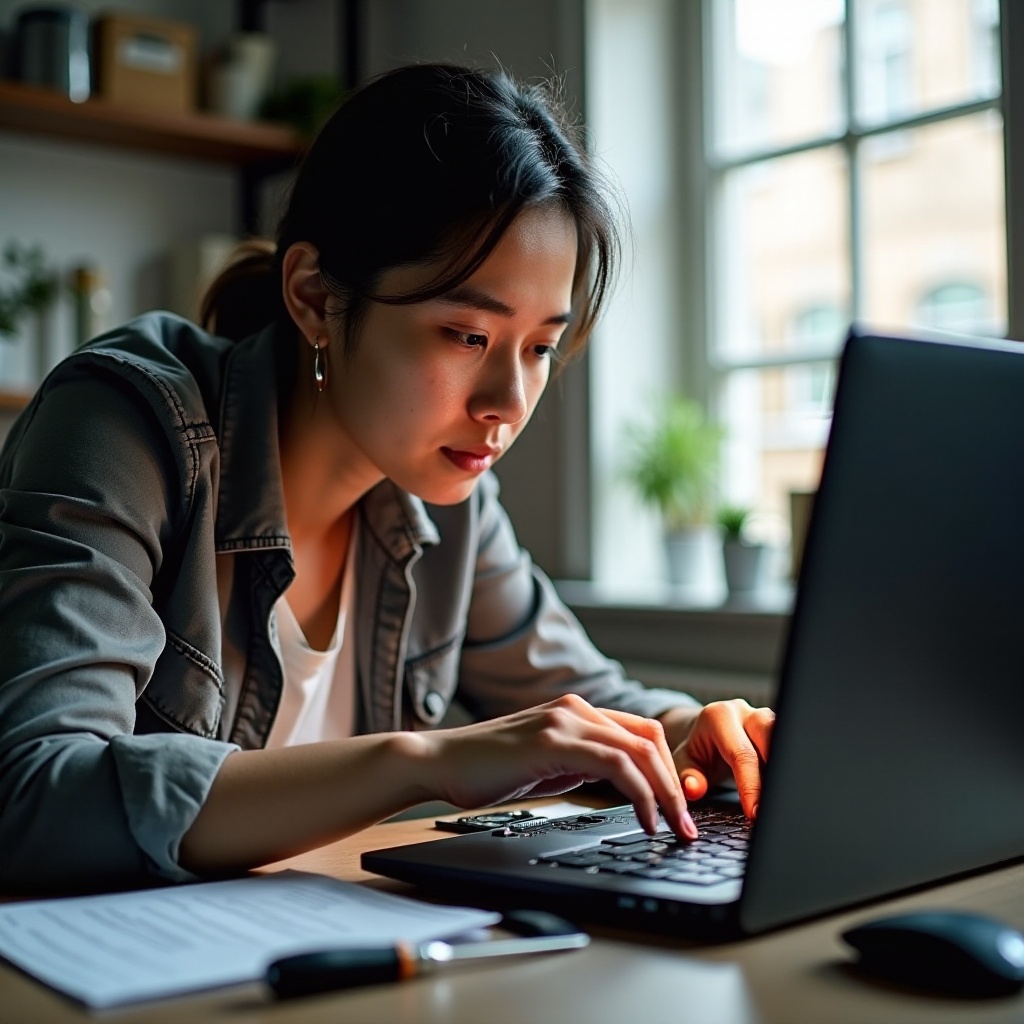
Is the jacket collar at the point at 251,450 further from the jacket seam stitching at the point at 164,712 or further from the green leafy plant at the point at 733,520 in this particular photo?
the green leafy plant at the point at 733,520

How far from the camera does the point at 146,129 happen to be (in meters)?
2.82

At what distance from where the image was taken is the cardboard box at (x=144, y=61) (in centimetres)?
278

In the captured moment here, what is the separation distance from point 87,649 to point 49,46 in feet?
6.96

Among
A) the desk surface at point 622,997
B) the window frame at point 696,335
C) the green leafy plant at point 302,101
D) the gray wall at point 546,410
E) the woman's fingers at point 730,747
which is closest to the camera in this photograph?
the desk surface at point 622,997

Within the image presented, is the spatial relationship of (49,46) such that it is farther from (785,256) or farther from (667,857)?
(667,857)

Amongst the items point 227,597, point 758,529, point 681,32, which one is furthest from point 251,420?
point 681,32

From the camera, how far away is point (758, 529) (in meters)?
2.57

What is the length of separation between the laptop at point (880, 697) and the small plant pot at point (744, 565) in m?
1.39

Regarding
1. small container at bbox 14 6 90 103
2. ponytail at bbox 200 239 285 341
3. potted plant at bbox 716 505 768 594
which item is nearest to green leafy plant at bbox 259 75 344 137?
small container at bbox 14 6 90 103

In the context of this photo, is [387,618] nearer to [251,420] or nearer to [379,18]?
[251,420]

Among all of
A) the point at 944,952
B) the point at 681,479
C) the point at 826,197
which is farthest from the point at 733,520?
the point at 944,952

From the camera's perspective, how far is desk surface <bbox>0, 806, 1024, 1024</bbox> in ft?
1.98

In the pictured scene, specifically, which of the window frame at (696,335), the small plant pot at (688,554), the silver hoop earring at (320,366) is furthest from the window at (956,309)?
the silver hoop earring at (320,366)

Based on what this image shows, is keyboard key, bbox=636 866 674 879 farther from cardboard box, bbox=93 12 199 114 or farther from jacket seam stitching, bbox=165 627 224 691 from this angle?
cardboard box, bbox=93 12 199 114
